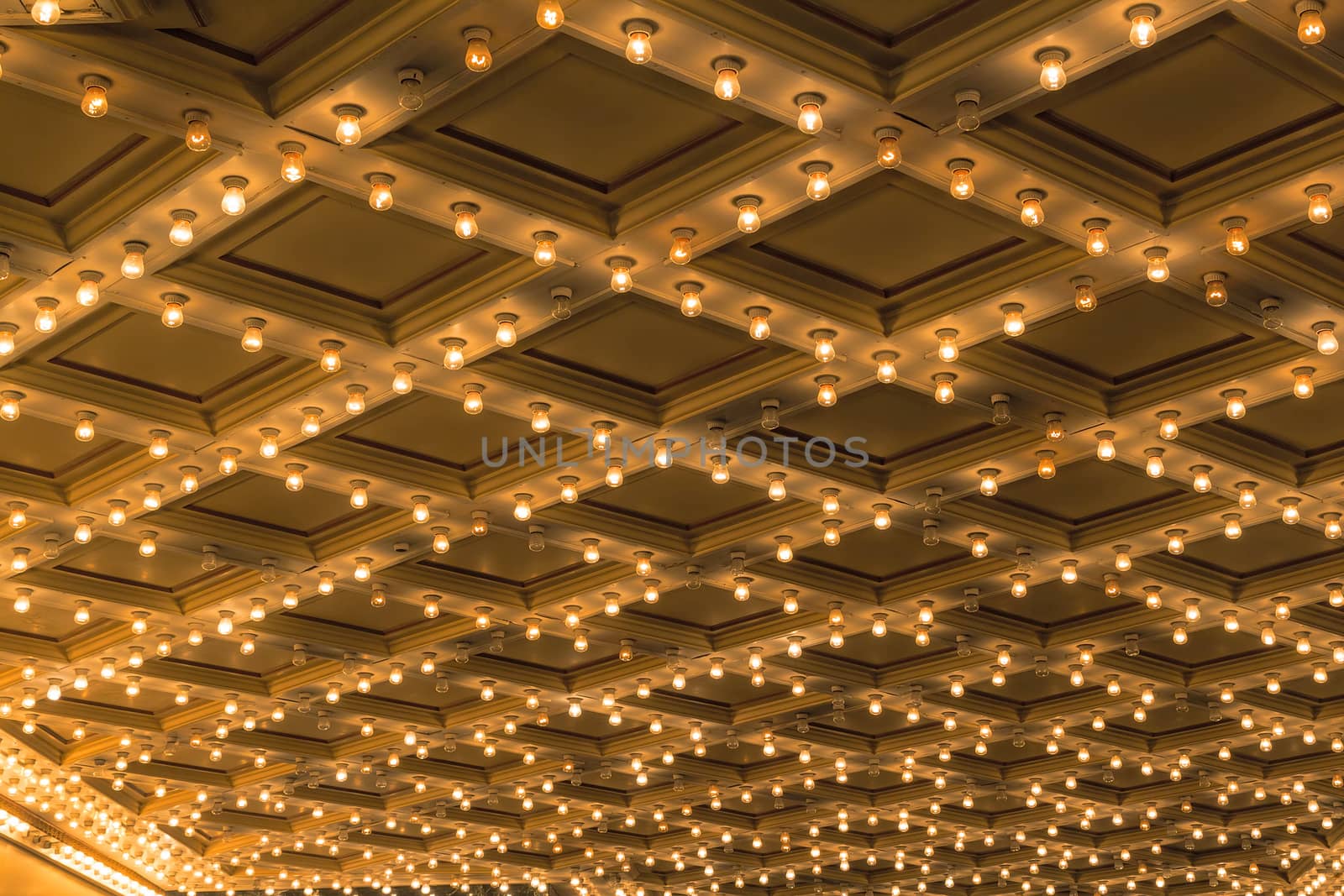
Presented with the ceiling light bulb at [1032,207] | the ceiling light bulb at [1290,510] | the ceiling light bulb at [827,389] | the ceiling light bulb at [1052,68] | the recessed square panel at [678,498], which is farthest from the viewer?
the recessed square panel at [678,498]

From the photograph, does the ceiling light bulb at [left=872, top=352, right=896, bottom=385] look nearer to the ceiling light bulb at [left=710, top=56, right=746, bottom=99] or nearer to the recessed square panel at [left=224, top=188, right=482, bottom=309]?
the recessed square panel at [left=224, top=188, right=482, bottom=309]

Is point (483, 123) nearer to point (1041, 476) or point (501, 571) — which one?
point (1041, 476)

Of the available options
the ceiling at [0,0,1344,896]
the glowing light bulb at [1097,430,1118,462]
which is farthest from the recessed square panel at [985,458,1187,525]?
the glowing light bulb at [1097,430,1118,462]

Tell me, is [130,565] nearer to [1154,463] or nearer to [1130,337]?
[1154,463]

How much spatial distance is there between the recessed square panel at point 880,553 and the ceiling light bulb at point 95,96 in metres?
10.5

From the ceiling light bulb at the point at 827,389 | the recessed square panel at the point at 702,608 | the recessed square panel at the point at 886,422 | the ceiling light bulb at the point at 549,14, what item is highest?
the recessed square panel at the point at 702,608

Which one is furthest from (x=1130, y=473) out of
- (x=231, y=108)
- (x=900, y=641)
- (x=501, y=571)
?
(x=231, y=108)

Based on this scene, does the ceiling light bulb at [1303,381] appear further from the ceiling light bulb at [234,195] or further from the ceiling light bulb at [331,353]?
the ceiling light bulb at [234,195]

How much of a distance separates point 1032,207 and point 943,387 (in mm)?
3002

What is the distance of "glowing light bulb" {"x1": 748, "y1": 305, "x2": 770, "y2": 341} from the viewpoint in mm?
12875

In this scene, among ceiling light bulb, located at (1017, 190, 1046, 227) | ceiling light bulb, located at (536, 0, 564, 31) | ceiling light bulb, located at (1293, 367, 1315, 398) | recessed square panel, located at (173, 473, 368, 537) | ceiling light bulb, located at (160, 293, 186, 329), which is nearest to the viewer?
ceiling light bulb, located at (536, 0, 564, 31)

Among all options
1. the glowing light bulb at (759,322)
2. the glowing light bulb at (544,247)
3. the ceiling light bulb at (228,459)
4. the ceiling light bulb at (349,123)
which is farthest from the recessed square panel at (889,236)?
the ceiling light bulb at (228,459)

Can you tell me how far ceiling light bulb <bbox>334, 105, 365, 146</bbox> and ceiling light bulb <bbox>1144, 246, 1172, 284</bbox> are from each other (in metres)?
5.86

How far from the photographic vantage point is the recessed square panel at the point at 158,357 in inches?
546
